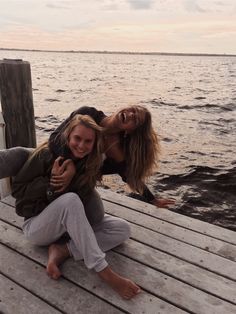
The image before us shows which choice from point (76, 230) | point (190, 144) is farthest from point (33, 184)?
point (190, 144)

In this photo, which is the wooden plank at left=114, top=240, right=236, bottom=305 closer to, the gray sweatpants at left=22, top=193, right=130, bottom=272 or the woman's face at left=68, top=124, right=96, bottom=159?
the gray sweatpants at left=22, top=193, right=130, bottom=272

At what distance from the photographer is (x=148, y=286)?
10.4 feet

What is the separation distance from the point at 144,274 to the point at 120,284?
0.33m

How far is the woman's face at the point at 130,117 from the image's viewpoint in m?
3.36

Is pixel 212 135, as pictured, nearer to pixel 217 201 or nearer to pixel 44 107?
pixel 217 201

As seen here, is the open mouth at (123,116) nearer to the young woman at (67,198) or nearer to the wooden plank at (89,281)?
the young woman at (67,198)

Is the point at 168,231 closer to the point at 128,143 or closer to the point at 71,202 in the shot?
the point at 128,143

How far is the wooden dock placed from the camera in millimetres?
2947

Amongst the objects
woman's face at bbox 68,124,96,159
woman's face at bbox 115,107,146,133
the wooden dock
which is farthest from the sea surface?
woman's face at bbox 68,124,96,159

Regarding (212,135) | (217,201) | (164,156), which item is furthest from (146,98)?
(217,201)

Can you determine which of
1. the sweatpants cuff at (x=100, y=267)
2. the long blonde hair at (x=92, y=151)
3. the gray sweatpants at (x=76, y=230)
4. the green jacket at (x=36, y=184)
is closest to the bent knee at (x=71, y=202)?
the gray sweatpants at (x=76, y=230)

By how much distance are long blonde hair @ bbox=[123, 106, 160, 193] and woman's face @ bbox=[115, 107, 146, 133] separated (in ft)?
0.09

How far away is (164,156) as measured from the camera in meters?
9.95

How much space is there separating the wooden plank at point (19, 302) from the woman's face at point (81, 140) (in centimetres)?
116
